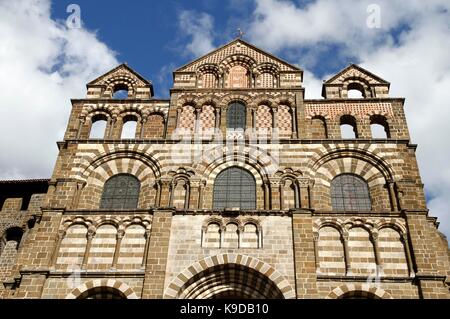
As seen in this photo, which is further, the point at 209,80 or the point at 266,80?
the point at 209,80

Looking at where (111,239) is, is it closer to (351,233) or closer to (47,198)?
→ (47,198)

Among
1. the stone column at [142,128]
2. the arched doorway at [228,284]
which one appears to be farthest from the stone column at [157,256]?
the stone column at [142,128]

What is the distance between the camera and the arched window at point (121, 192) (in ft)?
60.9

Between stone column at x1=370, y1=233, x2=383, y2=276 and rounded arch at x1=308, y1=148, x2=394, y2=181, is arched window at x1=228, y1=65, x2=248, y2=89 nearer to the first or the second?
rounded arch at x1=308, y1=148, x2=394, y2=181

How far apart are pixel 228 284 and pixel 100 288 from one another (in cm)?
422

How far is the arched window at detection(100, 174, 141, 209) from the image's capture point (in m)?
18.6

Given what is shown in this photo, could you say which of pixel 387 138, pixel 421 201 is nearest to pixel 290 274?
pixel 421 201

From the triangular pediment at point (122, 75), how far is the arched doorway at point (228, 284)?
9747 mm

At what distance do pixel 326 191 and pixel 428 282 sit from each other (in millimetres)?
4672

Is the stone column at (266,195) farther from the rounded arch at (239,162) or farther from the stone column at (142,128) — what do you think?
the stone column at (142,128)

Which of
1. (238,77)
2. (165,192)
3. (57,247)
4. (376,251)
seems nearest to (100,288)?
(57,247)

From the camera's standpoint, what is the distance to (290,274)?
53.0 ft

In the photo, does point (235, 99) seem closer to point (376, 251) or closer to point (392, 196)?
point (392, 196)

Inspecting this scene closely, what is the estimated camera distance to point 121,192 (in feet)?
62.0
